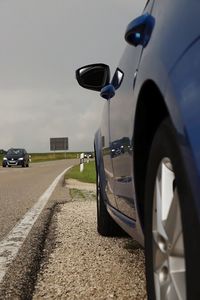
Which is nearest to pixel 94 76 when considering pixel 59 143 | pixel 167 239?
pixel 167 239

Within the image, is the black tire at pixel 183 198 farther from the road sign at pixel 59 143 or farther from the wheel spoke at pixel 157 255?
the road sign at pixel 59 143

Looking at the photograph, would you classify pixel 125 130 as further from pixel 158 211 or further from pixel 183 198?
pixel 183 198

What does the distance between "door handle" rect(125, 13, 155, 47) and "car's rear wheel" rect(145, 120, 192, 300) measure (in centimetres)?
49

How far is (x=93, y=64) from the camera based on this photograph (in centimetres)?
440

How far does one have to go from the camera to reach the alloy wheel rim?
189 cm

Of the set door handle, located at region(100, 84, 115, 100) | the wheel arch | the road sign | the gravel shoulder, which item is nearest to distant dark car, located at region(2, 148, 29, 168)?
the gravel shoulder

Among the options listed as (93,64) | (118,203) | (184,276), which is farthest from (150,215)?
(93,64)

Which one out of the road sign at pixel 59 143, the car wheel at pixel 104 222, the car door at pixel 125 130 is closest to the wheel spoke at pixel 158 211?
the car door at pixel 125 130

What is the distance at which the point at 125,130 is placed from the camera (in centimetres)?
291

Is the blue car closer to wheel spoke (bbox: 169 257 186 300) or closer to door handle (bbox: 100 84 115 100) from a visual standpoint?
wheel spoke (bbox: 169 257 186 300)

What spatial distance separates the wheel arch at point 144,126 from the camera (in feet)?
7.29

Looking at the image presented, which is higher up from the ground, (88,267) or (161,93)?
(161,93)

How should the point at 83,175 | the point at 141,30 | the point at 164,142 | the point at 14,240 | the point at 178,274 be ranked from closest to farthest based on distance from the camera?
the point at 178,274
the point at 164,142
the point at 141,30
the point at 14,240
the point at 83,175

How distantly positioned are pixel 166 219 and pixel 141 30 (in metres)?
0.87
